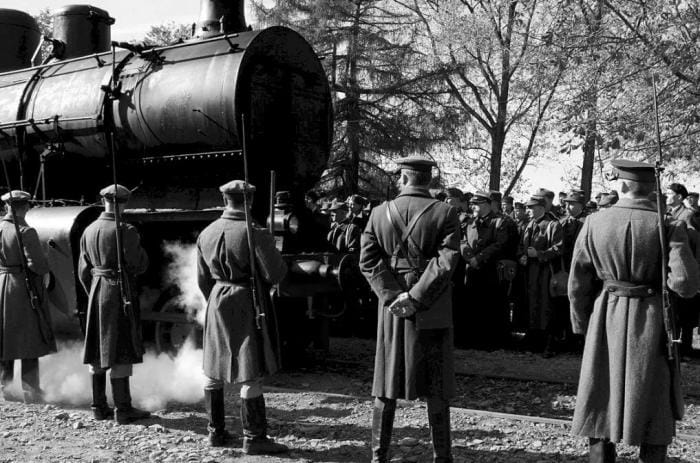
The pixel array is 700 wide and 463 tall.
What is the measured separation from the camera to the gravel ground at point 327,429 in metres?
4.91

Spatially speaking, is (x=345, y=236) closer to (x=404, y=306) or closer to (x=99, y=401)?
(x=99, y=401)

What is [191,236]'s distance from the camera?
6980 mm

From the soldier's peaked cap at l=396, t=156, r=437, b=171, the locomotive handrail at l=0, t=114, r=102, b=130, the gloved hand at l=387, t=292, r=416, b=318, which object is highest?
the locomotive handrail at l=0, t=114, r=102, b=130

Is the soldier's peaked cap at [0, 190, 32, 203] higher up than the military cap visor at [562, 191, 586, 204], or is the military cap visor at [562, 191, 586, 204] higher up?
the military cap visor at [562, 191, 586, 204]

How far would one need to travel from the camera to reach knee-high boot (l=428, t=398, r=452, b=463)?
4.39m

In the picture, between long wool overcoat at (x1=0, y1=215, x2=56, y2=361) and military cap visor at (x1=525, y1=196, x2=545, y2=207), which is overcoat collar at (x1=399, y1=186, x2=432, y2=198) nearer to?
long wool overcoat at (x1=0, y1=215, x2=56, y2=361)

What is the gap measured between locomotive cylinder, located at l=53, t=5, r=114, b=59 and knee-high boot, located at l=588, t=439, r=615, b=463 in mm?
7483

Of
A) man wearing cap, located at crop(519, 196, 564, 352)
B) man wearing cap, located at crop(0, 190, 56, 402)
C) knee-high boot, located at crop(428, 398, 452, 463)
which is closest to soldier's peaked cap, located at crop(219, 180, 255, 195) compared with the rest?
knee-high boot, located at crop(428, 398, 452, 463)

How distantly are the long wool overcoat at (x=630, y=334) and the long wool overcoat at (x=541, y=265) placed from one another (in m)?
4.35

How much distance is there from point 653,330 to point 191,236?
429cm

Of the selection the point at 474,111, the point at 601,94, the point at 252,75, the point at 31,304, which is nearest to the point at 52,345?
the point at 31,304

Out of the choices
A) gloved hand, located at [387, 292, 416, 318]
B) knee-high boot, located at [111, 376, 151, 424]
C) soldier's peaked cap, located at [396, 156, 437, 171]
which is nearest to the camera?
gloved hand, located at [387, 292, 416, 318]

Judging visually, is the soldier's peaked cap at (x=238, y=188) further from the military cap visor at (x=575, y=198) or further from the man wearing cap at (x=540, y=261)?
the military cap visor at (x=575, y=198)

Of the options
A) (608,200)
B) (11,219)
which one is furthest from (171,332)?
(608,200)
